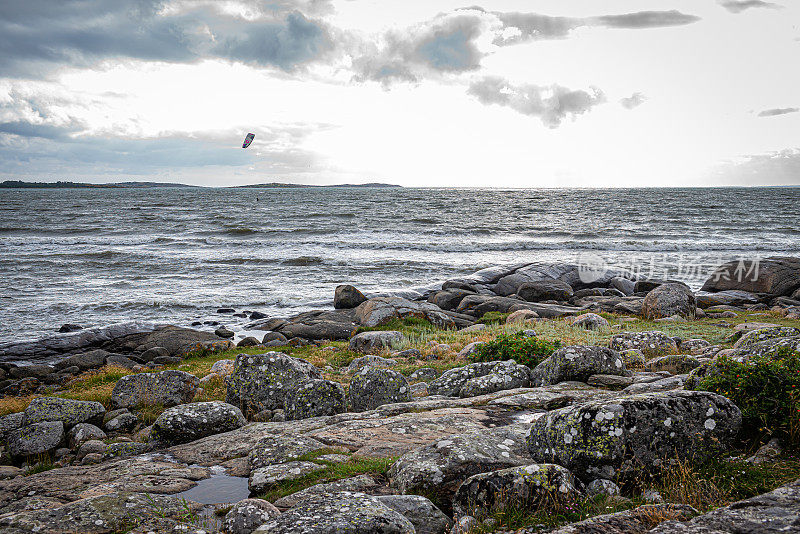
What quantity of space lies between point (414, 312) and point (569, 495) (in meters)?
17.9

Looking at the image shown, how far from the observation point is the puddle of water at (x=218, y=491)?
250 inches

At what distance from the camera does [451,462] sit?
19.6 ft

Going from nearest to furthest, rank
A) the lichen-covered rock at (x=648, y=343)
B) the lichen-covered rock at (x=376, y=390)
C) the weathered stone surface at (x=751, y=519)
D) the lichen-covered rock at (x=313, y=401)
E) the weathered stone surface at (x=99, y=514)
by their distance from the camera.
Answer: the weathered stone surface at (x=751, y=519)
the weathered stone surface at (x=99, y=514)
the lichen-covered rock at (x=313, y=401)
the lichen-covered rock at (x=376, y=390)
the lichen-covered rock at (x=648, y=343)

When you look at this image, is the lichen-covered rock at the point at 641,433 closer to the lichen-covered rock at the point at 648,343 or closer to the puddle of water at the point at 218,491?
the puddle of water at the point at 218,491

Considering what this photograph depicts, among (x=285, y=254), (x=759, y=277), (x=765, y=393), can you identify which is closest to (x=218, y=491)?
(x=765, y=393)

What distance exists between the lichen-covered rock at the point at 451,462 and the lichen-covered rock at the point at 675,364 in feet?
18.9

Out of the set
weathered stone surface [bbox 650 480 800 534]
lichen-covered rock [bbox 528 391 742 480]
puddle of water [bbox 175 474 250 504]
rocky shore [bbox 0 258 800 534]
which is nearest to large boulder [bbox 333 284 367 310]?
rocky shore [bbox 0 258 800 534]

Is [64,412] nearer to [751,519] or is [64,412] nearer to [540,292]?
[751,519]

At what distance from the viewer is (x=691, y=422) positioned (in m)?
5.65

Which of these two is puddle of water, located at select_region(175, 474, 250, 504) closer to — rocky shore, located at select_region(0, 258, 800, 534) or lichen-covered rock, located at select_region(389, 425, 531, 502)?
rocky shore, located at select_region(0, 258, 800, 534)

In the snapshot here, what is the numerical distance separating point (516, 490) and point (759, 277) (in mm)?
32532

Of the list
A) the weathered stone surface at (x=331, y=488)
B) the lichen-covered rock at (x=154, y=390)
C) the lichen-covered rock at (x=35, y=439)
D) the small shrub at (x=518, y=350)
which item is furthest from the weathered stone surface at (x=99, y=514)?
the small shrub at (x=518, y=350)

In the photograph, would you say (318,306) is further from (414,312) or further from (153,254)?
(153,254)

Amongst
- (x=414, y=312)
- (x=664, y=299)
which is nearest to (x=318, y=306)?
(x=414, y=312)
